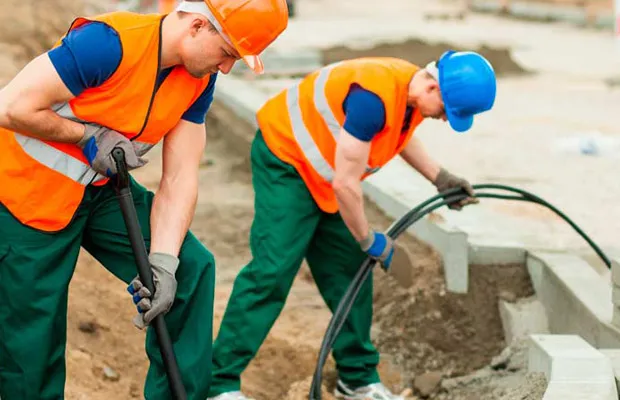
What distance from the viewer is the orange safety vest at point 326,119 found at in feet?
13.9

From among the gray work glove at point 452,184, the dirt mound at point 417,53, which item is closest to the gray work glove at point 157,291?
the gray work glove at point 452,184

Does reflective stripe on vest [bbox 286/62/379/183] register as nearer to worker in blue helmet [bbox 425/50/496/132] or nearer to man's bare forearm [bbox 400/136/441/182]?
man's bare forearm [bbox 400/136/441/182]

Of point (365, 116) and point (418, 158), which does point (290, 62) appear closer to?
point (418, 158)

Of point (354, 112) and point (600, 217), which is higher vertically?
point (354, 112)

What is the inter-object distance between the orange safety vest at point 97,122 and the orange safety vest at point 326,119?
95 cm

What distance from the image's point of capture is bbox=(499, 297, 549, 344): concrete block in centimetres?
523

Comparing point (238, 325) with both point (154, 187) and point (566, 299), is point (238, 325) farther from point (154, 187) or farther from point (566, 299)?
point (154, 187)

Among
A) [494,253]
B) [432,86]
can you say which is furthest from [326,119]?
[494,253]

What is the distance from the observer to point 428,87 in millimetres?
4242

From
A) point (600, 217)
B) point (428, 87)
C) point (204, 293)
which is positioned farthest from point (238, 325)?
point (600, 217)

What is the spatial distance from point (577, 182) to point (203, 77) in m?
4.64

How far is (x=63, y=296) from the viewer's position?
3.54 metres

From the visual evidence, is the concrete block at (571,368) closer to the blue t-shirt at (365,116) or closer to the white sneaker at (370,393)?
the white sneaker at (370,393)

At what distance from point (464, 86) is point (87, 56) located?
1.58 metres
